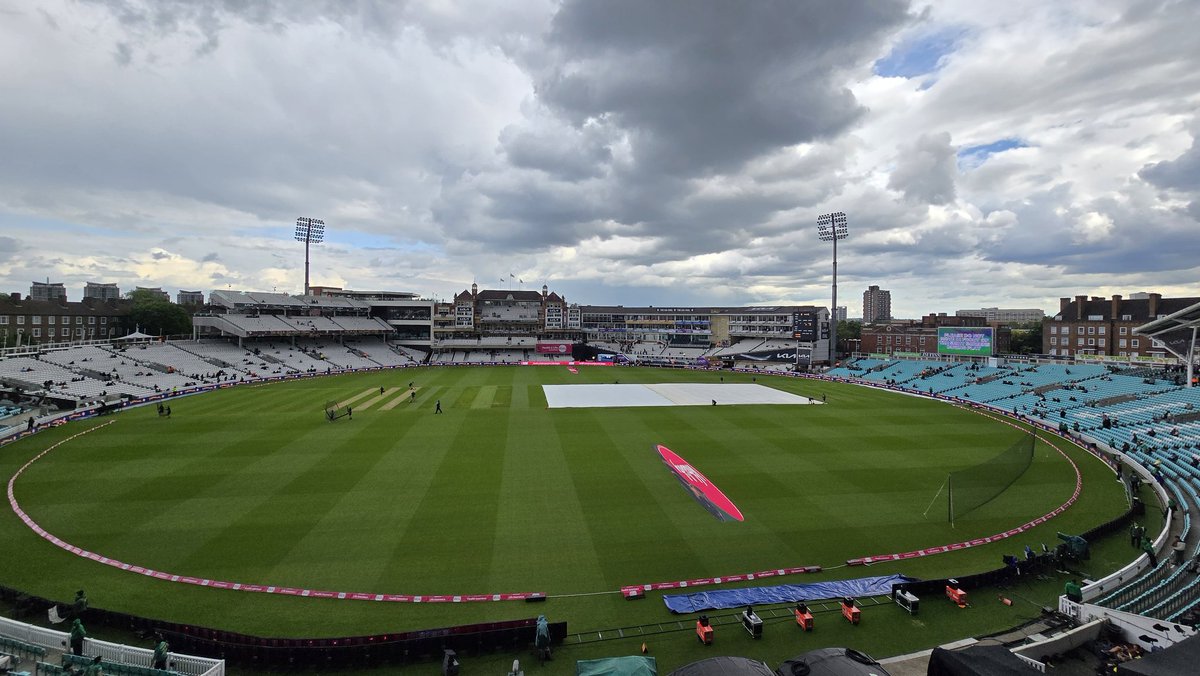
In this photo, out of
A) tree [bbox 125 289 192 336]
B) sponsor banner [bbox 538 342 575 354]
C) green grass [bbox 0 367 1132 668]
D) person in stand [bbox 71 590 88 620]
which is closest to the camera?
person in stand [bbox 71 590 88 620]

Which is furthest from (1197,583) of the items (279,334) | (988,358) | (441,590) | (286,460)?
(279,334)

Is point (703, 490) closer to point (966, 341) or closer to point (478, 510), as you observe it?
point (478, 510)

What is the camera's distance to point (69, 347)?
52.8 metres

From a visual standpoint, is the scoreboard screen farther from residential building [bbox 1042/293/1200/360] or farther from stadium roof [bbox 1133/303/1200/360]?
stadium roof [bbox 1133/303/1200/360]

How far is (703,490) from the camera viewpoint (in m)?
20.7

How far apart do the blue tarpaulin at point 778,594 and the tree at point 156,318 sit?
96.0m

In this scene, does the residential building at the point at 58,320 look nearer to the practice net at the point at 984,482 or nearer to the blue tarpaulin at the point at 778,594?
the blue tarpaulin at the point at 778,594

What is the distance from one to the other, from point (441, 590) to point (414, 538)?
11.5ft

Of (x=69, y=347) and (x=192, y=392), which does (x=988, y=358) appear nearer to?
(x=192, y=392)

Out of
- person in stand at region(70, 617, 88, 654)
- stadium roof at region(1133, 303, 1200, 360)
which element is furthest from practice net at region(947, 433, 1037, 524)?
person in stand at region(70, 617, 88, 654)

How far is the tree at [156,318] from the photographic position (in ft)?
260

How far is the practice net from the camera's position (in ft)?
61.9

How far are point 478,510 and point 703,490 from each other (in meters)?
8.66

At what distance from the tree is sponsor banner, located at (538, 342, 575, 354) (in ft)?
187
